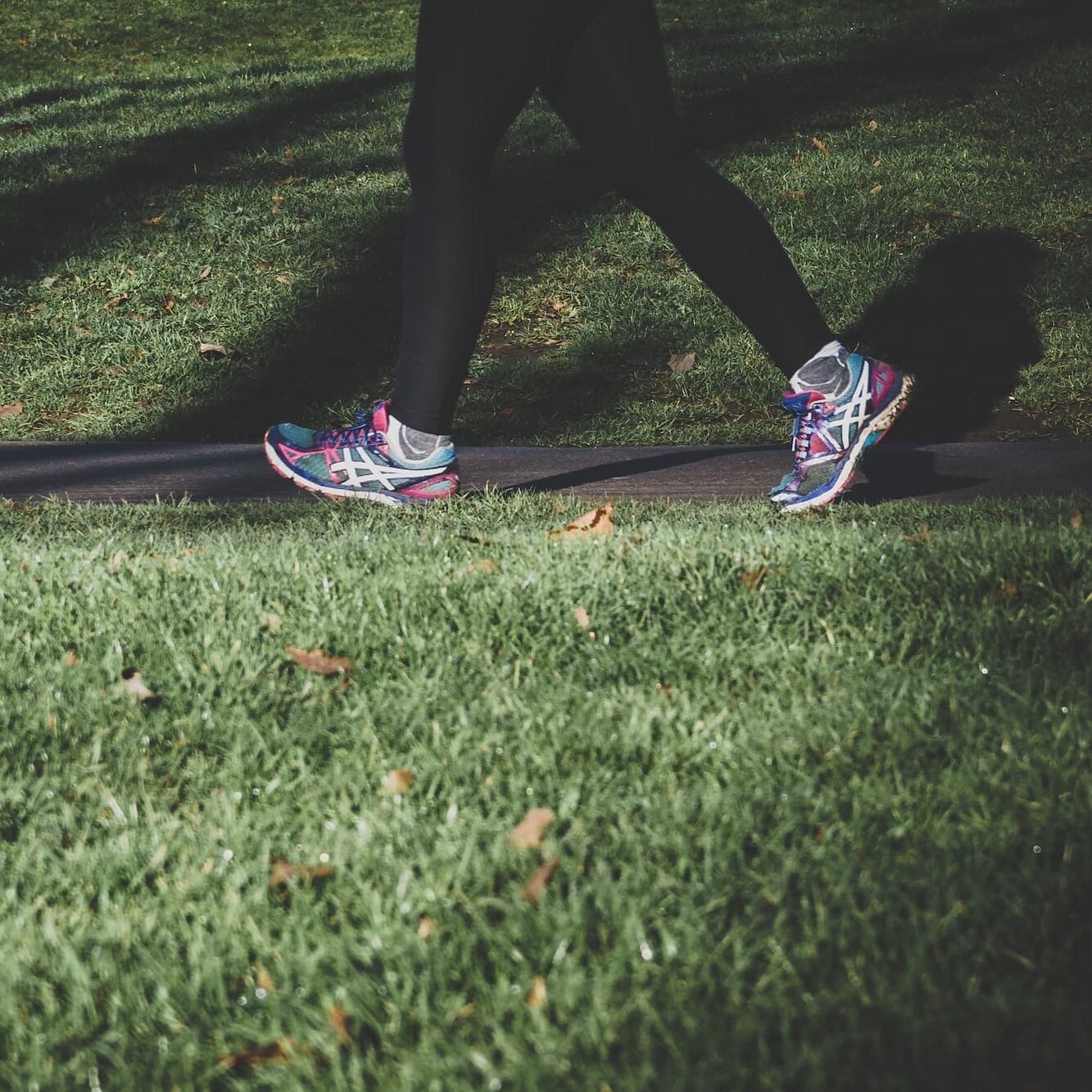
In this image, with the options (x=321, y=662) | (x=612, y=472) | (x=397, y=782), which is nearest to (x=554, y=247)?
(x=612, y=472)

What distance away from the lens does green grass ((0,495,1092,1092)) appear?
128cm

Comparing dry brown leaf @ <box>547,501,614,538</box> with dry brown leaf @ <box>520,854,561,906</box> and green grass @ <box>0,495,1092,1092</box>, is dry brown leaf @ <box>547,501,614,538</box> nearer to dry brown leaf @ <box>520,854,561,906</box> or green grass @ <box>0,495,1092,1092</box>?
green grass @ <box>0,495,1092,1092</box>

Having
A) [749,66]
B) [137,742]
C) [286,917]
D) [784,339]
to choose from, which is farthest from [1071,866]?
[749,66]

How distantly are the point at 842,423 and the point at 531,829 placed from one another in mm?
1747

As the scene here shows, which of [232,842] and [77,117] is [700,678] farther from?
[77,117]

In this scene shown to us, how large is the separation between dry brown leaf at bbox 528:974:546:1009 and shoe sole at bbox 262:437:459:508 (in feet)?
6.35

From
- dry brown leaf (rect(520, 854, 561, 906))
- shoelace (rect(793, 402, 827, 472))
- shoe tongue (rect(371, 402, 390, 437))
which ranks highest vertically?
shoe tongue (rect(371, 402, 390, 437))

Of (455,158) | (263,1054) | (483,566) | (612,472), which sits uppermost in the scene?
(455,158)

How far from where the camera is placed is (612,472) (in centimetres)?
397

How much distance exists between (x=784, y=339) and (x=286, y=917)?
204cm

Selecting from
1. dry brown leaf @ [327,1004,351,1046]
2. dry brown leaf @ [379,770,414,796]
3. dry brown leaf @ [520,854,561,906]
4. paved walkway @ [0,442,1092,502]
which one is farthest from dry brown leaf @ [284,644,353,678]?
paved walkway @ [0,442,1092,502]

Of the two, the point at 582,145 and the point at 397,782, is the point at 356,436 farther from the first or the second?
the point at 397,782

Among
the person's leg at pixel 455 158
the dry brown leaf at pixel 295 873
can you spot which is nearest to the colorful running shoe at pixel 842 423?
the person's leg at pixel 455 158

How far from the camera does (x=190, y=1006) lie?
1361mm
